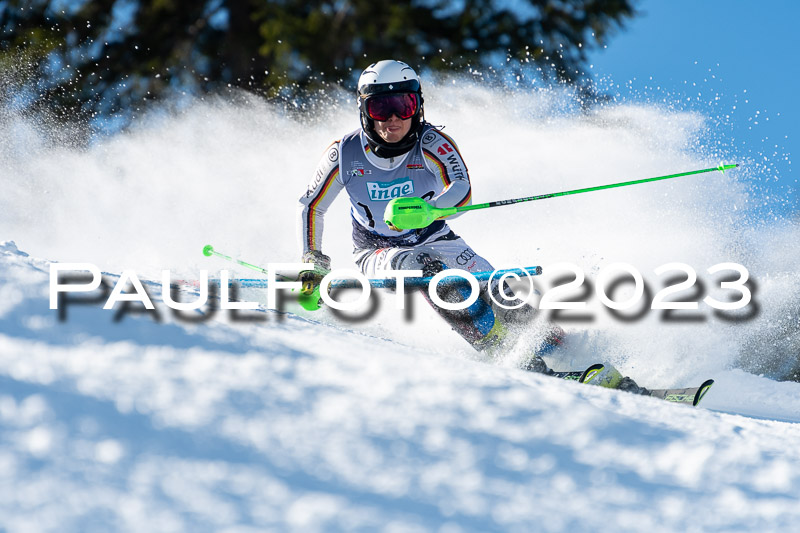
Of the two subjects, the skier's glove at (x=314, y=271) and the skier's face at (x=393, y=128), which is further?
the skier's glove at (x=314, y=271)

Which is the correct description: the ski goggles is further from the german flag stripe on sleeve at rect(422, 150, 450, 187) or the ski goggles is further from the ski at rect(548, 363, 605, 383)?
the ski at rect(548, 363, 605, 383)

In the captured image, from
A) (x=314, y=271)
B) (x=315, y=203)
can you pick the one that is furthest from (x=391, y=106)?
(x=314, y=271)

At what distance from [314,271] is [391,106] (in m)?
1.12

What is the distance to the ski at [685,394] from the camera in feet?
17.7

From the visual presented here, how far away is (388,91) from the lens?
16.8 feet

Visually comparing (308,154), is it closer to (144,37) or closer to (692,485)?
(144,37)

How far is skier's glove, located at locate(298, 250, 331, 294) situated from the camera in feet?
17.8

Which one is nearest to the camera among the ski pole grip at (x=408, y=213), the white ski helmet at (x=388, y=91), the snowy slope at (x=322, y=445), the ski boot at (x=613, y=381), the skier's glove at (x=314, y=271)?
the snowy slope at (x=322, y=445)

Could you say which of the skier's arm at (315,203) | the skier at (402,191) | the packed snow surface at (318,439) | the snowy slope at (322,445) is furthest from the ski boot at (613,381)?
the snowy slope at (322,445)

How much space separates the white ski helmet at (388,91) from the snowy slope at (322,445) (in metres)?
2.38

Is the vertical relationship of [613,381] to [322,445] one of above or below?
below

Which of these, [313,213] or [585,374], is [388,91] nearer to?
[313,213]

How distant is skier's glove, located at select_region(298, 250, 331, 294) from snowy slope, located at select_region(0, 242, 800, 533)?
7.45 feet

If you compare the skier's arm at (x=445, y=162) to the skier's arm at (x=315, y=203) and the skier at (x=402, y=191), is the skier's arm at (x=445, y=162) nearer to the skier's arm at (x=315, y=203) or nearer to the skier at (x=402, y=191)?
the skier at (x=402, y=191)
